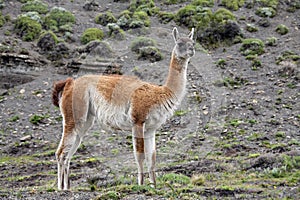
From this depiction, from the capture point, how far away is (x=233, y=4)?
28.4 metres

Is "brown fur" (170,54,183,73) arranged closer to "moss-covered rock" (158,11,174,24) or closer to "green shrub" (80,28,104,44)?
"green shrub" (80,28,104,44)

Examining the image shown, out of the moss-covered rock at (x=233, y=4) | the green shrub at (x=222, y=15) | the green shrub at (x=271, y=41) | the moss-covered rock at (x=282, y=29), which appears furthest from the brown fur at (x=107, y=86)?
the moss-covered rock at (x=233, y=4)

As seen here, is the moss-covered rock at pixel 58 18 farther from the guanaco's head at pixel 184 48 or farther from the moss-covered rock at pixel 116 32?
the guanaco's head at pixel 184 48

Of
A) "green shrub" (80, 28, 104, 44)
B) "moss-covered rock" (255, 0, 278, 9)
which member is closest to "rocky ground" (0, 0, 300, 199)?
"green shrub" (80, 28, 104, 44)

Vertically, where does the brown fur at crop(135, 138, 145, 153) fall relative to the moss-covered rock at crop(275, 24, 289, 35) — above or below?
below

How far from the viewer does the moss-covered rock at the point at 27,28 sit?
24039 millimetres

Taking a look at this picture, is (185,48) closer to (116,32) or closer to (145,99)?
(145,99)

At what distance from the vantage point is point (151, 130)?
9.31 meters

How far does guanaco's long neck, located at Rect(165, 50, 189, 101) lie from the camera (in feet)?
31.0

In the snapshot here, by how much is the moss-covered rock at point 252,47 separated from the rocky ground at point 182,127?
12.1 inches

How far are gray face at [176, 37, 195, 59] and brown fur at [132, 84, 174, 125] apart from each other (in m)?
0.66

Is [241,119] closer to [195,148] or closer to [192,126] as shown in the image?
[192,126]

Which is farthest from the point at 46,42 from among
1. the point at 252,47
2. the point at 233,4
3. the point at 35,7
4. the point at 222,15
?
the point at 233,4

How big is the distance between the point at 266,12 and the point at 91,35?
8.96m
